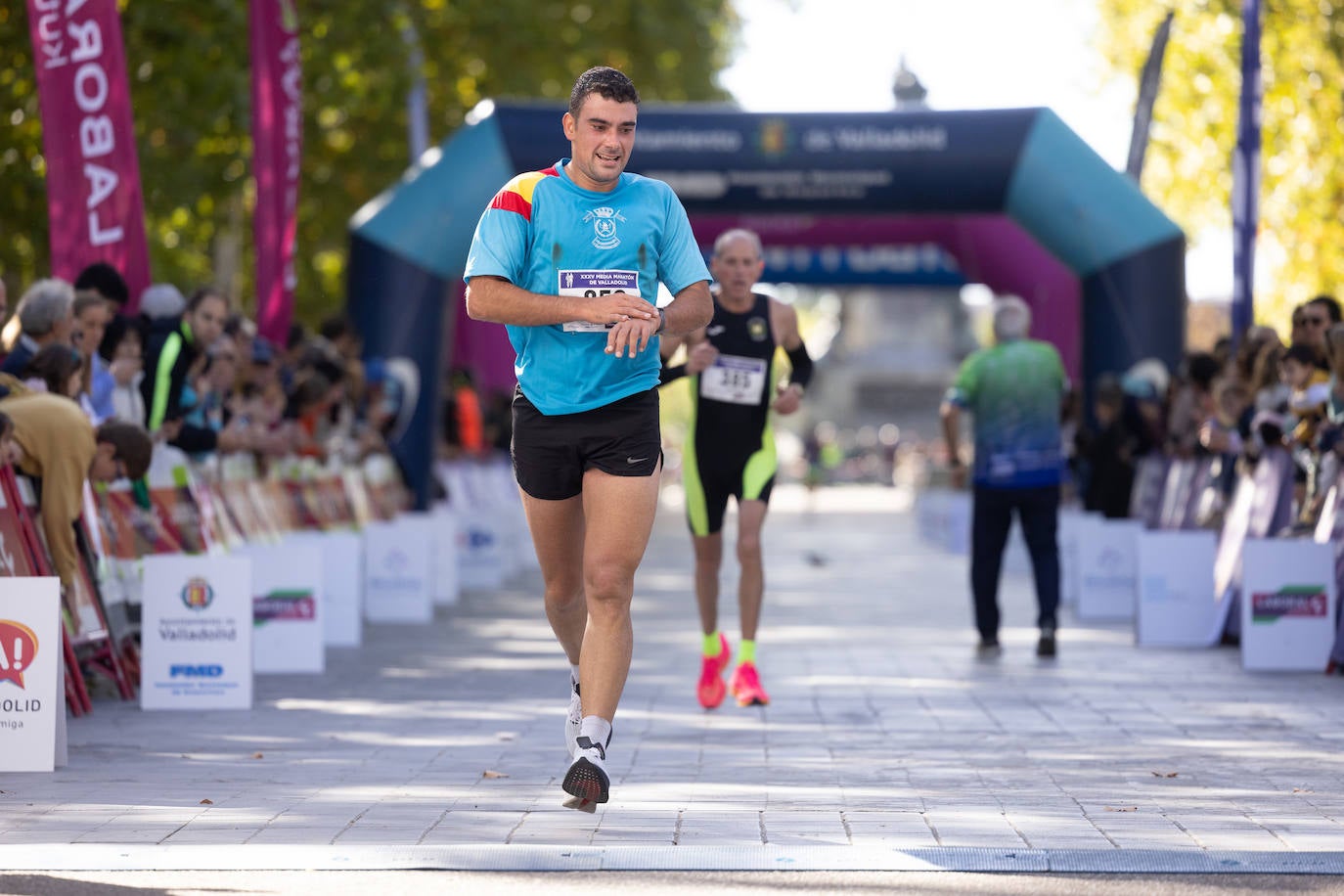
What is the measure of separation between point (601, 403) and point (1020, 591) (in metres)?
14.3

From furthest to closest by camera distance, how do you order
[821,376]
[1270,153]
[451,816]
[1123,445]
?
1. [821,376]
2. [1270,153]
3. [1123,445]
4. [451,816]

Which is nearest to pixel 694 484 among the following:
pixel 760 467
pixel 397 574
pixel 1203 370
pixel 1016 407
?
pixel 760 467

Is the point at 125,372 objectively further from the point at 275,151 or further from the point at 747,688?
the point at 275,151

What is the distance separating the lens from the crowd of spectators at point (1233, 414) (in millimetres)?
12562

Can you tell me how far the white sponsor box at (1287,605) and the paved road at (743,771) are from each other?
238 mm

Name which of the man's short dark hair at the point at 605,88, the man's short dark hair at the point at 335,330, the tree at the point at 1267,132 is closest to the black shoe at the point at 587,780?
the man's short dark hair at the point at 605,88

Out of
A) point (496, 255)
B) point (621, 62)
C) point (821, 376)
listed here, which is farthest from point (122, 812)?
point (821, 376)

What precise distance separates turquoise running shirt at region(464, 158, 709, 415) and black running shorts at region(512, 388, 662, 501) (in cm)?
5

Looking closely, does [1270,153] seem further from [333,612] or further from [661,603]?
[333,612]

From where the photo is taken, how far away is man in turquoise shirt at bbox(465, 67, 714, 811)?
6.96 meters

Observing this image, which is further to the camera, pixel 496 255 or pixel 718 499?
pixel 718 499

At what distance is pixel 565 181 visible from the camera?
280 inches

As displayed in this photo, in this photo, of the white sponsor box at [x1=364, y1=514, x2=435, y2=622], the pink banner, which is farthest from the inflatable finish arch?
the pink banner

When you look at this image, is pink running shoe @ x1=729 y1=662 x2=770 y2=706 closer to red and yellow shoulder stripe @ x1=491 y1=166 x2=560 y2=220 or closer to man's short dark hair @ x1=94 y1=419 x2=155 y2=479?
man's short dark hair @ x1=94 y1=419 x2=155 y2=479
